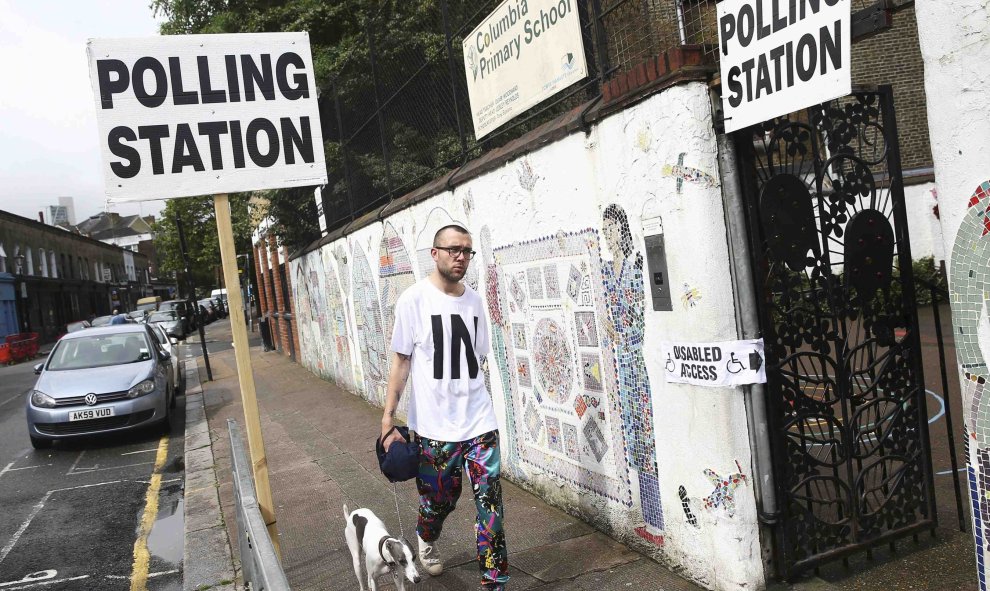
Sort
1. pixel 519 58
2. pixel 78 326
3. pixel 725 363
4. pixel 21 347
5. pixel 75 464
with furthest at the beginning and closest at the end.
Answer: pixel 78 326
pixel 21 347
pixel 75 464
pixel 519 58
pixel 725 363

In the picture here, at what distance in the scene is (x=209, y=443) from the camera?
10.0 meters

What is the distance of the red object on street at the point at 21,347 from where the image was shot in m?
31.5

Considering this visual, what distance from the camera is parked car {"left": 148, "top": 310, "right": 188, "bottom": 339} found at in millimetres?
34406

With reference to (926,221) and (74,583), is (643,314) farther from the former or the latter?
(926,221)

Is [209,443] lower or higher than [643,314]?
lower

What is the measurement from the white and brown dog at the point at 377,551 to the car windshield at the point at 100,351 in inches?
344

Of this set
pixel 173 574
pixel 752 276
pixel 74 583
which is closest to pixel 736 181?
pixel 752 276

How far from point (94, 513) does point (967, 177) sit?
7429 mm

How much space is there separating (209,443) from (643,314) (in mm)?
7324

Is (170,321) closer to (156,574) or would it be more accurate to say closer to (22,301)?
(22,301)

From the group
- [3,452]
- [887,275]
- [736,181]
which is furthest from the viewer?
[3,452]

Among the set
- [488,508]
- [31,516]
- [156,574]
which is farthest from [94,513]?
[488,508]

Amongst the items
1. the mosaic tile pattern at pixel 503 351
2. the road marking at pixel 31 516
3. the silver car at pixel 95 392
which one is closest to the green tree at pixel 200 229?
the silver car at pixel 95 392

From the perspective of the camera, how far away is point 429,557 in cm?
447
